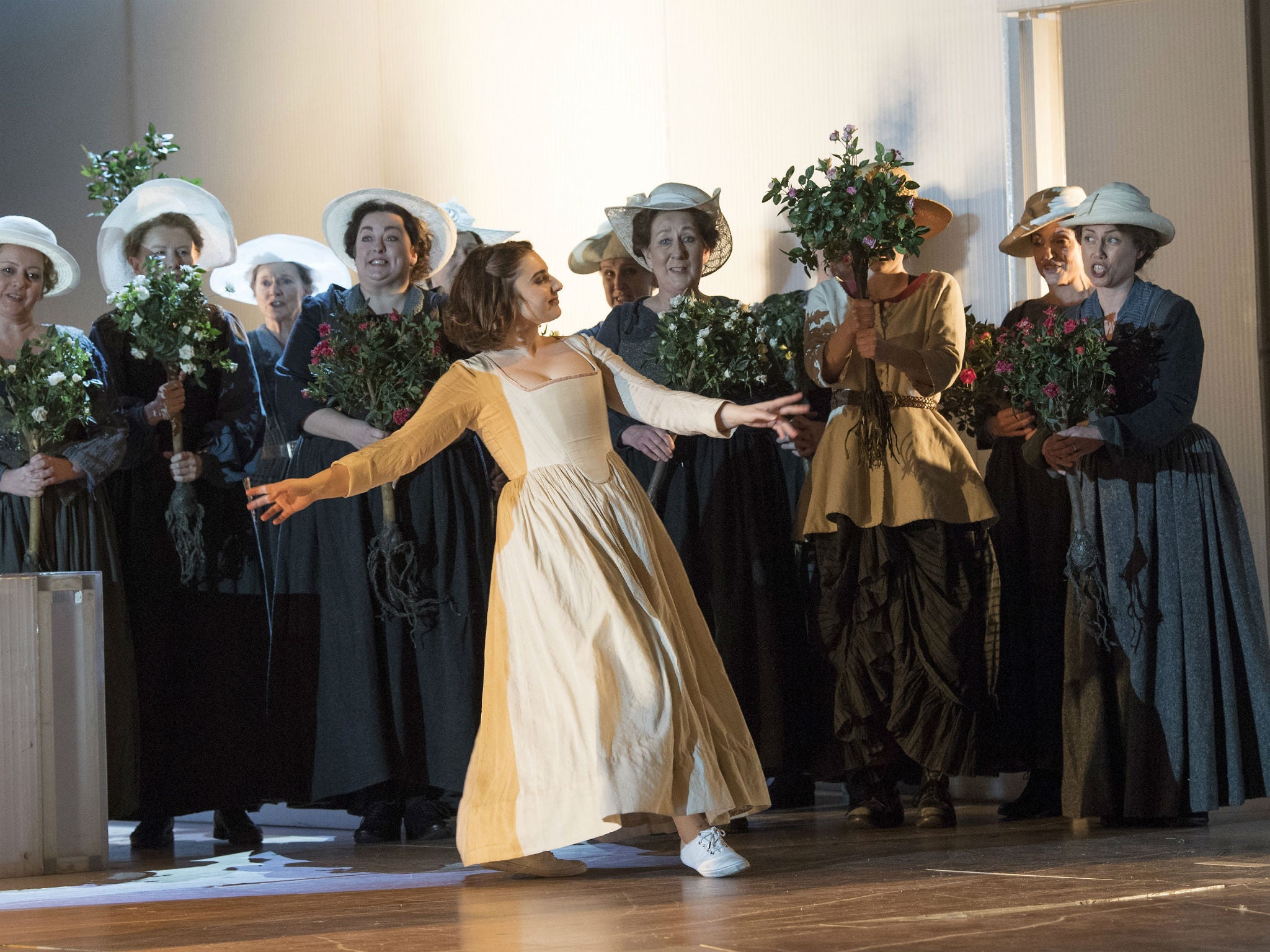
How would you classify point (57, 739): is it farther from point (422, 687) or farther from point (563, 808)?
point (563, 808)

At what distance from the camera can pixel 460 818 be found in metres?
4.45

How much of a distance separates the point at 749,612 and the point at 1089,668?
1150 millimetres

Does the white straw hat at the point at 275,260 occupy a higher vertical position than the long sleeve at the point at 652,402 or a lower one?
higher

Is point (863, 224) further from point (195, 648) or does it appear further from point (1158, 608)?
point (195, 648)

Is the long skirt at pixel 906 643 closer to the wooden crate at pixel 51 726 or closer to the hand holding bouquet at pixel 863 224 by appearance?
the hand holding bouquet at pixel 863 224

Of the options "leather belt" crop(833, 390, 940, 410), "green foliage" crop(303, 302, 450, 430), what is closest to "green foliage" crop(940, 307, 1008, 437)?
"leather belt" crop(833, 390, 940, 410)

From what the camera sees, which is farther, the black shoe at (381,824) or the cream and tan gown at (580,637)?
the black shoe at (381,824)

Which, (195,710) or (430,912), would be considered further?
(195,710)

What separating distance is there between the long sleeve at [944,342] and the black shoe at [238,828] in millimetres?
2853

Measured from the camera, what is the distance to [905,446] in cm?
538

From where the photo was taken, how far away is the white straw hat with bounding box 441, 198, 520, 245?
704 cm

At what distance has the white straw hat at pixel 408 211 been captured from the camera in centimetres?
593

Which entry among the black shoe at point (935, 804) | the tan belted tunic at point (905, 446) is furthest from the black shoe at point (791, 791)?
the tan belted tunic at point (905, 446)

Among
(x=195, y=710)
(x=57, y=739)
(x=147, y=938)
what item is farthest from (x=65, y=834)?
(x=147, y=938)
